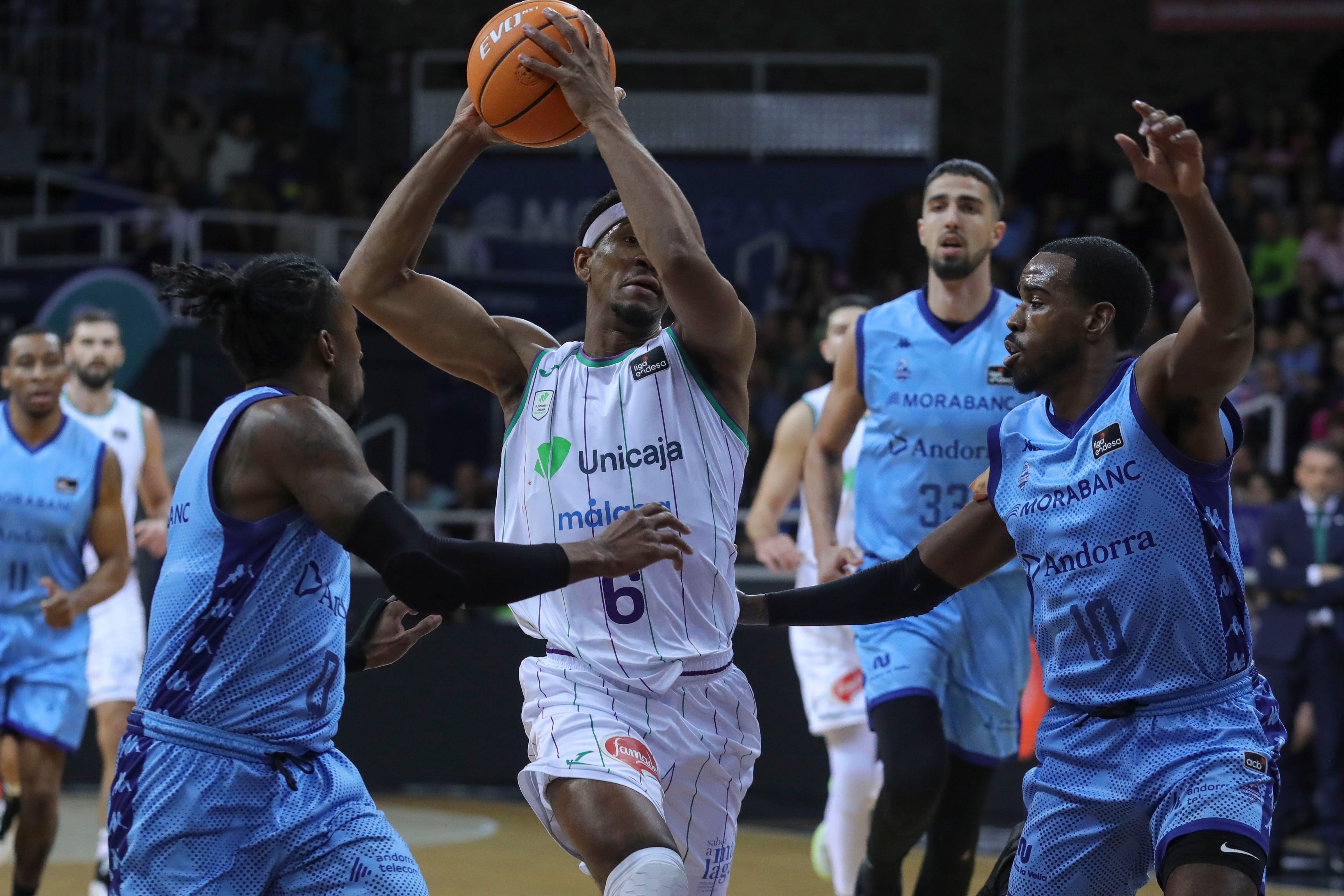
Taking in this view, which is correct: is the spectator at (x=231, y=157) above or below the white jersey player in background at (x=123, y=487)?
above

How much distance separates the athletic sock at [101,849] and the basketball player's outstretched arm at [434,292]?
9.18 feet

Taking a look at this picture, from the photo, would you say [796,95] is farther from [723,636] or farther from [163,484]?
[723,636]

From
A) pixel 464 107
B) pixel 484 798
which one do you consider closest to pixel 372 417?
pixel 484 798

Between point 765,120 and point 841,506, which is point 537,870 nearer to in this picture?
point 841,506

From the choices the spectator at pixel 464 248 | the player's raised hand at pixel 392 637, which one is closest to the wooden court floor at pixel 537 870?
the player's raised hand at pixel 392 637

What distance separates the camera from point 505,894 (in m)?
7.42

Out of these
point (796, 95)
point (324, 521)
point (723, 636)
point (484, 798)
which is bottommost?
point (484, 798)

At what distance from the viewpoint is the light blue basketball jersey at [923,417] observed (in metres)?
5.64

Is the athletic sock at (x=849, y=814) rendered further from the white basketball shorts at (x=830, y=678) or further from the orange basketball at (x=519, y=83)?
the orange basketball at (x=519, y=83)

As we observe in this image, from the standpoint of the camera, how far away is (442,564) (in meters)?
3.35

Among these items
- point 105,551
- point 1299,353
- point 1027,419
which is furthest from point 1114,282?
point 1299,353

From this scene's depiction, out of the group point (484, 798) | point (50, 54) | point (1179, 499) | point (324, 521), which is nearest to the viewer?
point (324, 521)

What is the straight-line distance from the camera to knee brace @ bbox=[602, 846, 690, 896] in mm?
3438

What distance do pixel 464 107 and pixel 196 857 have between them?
1969mm
